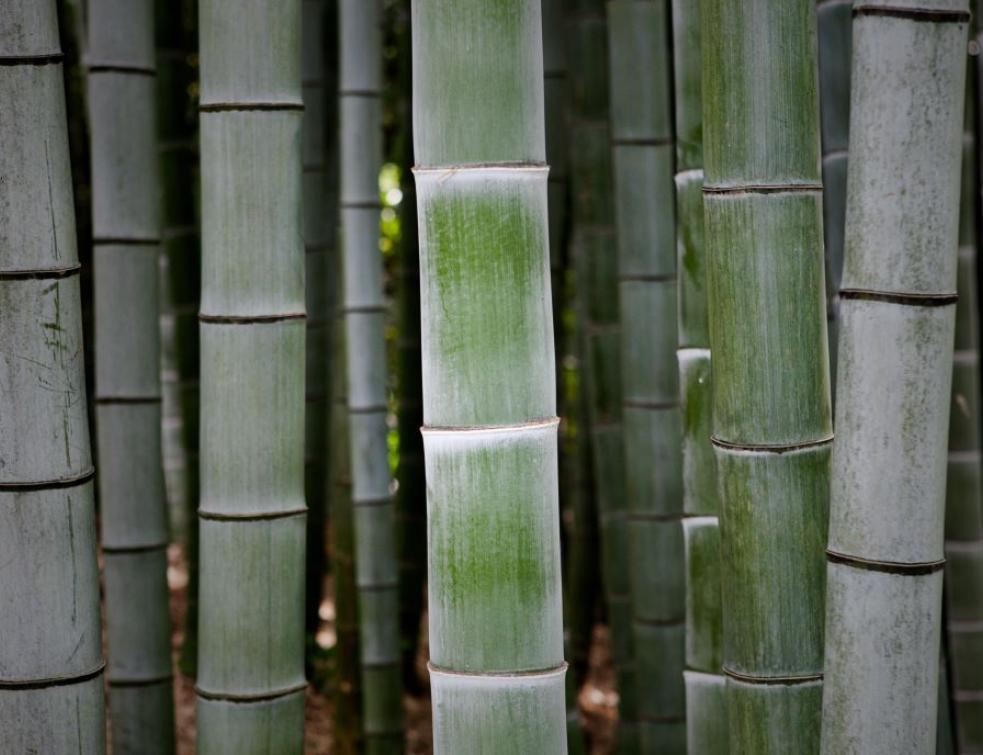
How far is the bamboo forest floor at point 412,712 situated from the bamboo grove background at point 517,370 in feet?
5.54

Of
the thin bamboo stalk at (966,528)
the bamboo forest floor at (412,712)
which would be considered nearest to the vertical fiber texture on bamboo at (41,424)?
the bamboo forest floor at (412,712)

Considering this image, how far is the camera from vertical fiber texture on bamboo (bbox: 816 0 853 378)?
1.95 metres

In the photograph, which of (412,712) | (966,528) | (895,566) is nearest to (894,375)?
(895,566)

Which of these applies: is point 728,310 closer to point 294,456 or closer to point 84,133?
point 294,456

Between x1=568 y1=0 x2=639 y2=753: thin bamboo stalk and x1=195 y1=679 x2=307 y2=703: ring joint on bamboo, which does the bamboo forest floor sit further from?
x1=195 y1=679 x2=307 y2=703: ring joint on bamboo

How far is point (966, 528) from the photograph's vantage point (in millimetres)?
2898

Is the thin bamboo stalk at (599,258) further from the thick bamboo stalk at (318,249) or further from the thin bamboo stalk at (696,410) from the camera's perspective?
the thin bamboo stalk at (696,410)

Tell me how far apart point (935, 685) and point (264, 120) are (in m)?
1.09

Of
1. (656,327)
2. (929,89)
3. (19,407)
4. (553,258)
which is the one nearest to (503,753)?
(19,407)

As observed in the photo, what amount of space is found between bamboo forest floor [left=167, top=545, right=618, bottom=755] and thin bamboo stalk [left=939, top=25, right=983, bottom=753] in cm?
127

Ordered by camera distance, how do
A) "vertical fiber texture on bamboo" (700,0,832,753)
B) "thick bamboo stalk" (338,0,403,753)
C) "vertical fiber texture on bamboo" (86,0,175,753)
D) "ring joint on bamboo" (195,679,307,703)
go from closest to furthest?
1. "vertical fiber texture on bamboo" (700,0,832,753)
2. "ring joint on bamboo" (195,679,307,703)
3. "vertical fiber texture on bamboo" (86,0,175,753)
4. "thick bamboo stalk" (338,0,403,753)

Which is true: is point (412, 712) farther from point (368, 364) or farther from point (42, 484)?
point (42, 484)

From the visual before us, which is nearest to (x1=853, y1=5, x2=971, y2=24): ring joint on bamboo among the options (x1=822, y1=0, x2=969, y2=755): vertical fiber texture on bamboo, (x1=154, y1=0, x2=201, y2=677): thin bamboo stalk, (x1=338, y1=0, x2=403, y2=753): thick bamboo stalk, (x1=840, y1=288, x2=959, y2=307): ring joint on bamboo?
(x1=822, y1=0, x2=969, y2=755): vertical fiber texture on bamboo

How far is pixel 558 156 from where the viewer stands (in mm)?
2779
